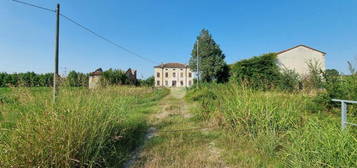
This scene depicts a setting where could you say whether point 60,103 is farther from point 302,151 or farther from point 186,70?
point 186,70

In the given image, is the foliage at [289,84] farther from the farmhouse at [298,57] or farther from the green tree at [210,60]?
the green tree at [210,60]

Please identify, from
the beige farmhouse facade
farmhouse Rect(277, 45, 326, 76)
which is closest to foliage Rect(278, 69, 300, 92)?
farmhouse Rect(277, 45, 326, 76)

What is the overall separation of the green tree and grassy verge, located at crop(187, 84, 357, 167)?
20200mm

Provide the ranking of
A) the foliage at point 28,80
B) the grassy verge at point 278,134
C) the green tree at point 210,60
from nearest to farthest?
1. the grassy verge at point 278,134
2. the foliage at point 28,80
3. the green tree at point 210,60

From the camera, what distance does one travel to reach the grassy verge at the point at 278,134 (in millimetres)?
1533

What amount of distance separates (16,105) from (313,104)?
23.4 feet

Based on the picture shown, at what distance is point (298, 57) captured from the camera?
19.4m

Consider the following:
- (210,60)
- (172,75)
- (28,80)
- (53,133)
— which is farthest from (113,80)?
(172,75)

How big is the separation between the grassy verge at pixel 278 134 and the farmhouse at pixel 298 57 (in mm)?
19434

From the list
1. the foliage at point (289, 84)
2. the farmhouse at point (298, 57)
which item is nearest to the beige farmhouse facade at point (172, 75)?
the farmhouse at point (298, 57)

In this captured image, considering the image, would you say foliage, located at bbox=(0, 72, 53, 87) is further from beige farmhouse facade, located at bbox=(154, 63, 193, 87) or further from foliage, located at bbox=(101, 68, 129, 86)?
beige farmhouse facade, located at bbox=(154, 63, 193, 87)

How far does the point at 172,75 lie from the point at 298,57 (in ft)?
113

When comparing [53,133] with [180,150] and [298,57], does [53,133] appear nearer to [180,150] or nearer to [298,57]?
[180,150]

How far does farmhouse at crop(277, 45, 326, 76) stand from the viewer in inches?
748
